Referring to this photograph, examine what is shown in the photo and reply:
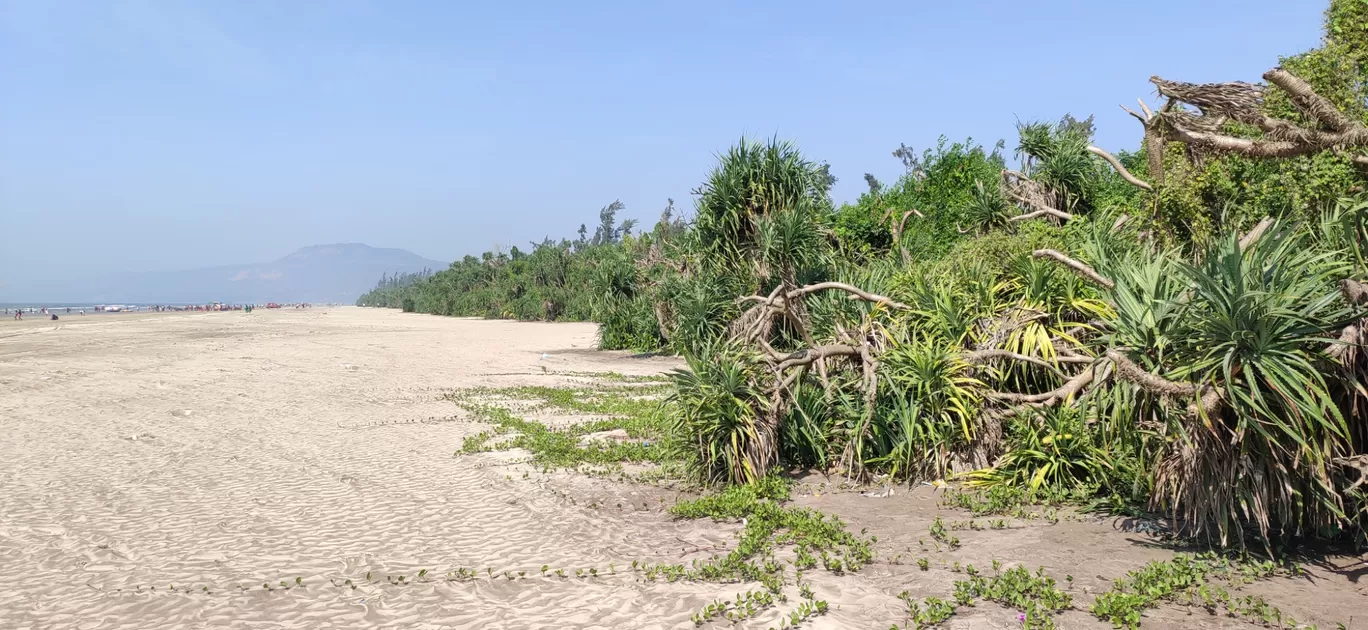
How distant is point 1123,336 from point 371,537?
5.87 metres

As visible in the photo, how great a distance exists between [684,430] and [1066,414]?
11.7ft

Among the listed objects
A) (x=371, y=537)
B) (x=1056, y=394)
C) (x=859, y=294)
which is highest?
(x=859, y=294)

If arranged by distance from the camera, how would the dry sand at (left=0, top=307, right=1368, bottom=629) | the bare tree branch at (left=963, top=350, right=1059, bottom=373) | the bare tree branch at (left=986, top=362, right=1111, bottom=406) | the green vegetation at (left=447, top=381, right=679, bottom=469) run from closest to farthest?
1. the dry sand at (left=0, top=307, right=1368, bottom=629)
2. the bare tree branch at (left=986, top=362, right=1111, bottom=406)
3. the bare tree branch at (left=963, top=350, right=1059, bottom=373)
4. the green vegetation at (left=447, top=381, right=679, bottom=469)

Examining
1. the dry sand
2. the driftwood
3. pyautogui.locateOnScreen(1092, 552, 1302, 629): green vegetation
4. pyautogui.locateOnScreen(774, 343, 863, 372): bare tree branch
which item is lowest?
the dry sand

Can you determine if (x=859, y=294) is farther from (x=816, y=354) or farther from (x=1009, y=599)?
(x=1009, y=599)

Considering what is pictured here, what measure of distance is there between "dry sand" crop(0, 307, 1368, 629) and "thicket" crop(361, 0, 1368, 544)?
1.93ft

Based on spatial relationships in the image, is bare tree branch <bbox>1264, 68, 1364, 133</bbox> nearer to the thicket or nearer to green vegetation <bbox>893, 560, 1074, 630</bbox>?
the thicket

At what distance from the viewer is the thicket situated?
4625 millimetres

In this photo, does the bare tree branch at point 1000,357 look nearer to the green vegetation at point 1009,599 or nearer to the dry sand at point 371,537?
the dry sand at point 371,537

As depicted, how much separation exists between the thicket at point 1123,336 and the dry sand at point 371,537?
59 centimetres

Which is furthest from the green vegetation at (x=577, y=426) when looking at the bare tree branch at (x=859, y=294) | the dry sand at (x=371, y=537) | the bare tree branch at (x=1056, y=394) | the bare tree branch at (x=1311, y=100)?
the bare tree branch at (x=1311, y=100)

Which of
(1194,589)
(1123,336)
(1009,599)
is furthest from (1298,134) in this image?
(1009,599)

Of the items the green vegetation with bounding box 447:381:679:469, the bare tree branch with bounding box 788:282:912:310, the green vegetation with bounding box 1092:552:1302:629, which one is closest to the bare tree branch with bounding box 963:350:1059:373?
the bare tree branch with bounding box 788:282:912:310

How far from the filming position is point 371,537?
6676 mm
